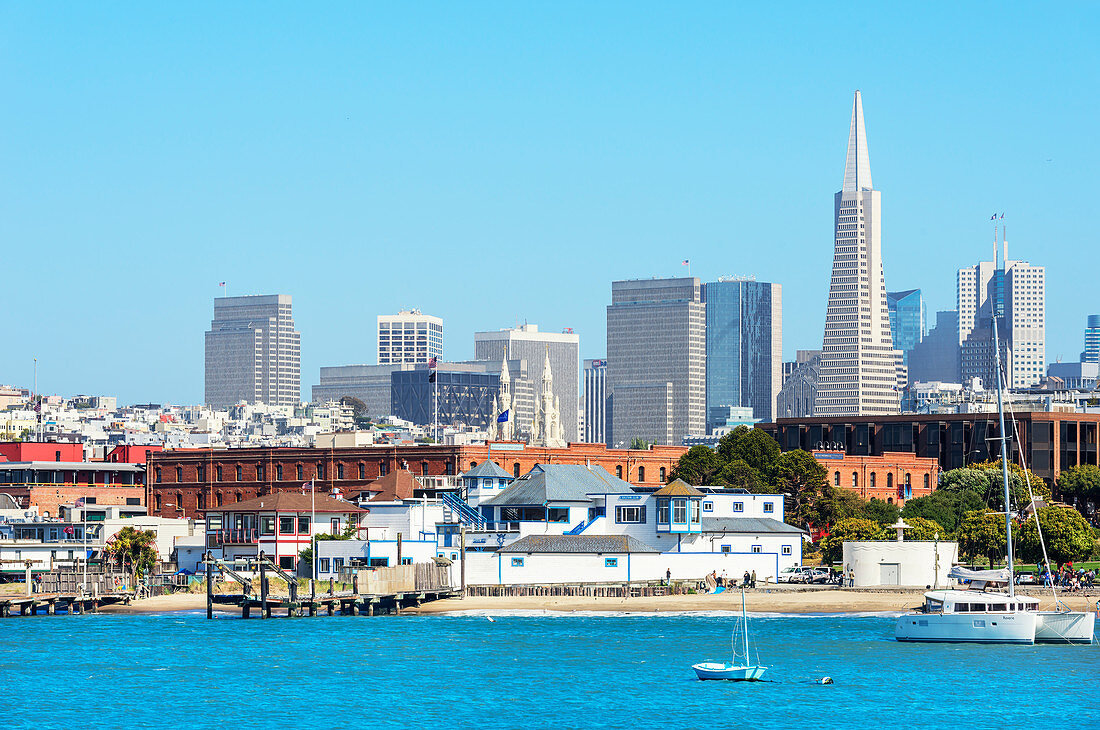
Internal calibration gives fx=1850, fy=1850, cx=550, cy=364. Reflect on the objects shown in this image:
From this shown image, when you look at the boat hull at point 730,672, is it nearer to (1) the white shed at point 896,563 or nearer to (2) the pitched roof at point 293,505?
(1) the white shed at point 896,563

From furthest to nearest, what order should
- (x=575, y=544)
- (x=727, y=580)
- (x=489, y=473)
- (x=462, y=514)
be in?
(x=489, y=473) < (x=462, y=514) < (x=727, y=580) < (x=575, y=544)

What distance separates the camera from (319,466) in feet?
594

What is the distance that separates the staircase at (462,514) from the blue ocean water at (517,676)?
17367mm

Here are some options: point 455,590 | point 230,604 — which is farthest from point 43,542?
point 455,590

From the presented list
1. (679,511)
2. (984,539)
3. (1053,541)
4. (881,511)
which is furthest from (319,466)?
(1053,541)

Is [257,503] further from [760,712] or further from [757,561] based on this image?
[760,712]

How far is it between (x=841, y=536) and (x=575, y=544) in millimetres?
22679

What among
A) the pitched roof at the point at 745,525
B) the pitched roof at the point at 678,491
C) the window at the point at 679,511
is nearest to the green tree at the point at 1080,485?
the pitched roof at the point at 745,525

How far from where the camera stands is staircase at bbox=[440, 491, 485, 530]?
128m

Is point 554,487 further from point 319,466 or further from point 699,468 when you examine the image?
point 319,466

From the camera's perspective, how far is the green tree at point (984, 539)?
12638 centimetres

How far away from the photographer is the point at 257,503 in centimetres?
13838

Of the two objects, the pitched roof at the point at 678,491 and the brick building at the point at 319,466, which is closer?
the pitched roof at the point at 678,491

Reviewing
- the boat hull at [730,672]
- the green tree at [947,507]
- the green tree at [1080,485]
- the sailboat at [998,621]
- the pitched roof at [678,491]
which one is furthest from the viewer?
the green tree at [1080,485]
